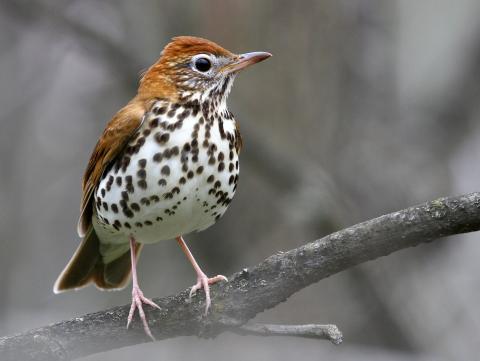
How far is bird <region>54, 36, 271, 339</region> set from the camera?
552 centimetres

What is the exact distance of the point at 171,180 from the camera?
5.48m

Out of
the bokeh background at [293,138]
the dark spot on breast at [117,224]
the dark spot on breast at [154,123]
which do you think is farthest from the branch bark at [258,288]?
the bokeh background at [293,138]

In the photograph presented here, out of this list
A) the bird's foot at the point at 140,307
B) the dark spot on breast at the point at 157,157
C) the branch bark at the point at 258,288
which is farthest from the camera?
the dark spot on breast at the point at 157,157

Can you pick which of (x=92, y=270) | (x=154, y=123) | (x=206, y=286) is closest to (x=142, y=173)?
(x=154, y=123)

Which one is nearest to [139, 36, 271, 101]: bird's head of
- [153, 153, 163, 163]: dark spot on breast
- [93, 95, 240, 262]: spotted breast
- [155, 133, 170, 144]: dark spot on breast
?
[93, 95, 240, 262]: spotted breast

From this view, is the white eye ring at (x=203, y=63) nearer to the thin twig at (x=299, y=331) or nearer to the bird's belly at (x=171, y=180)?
the bird's belly at (x=171, y=180)

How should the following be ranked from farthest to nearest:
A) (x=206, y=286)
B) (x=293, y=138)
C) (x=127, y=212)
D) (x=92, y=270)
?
(x=293, y=138), (x=92, y=270), (x=127, y=212), (x=206, y=286)

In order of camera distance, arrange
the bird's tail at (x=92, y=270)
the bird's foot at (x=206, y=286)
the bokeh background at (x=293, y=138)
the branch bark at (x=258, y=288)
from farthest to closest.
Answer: the bokeh background at (x=293, y=138) → the bird's tail at (x=92, y=270) → the bird's foot at (x=206, y=286) → the branch bark at (x=258, y=288)

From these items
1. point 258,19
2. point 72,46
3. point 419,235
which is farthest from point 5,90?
point 419,235

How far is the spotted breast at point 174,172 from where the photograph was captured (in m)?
5.51

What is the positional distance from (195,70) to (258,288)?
1.87 m

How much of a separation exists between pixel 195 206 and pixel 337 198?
3.64 meters

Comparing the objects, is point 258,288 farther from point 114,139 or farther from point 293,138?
point 293,138

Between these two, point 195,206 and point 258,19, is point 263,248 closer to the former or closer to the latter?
point 258,19
